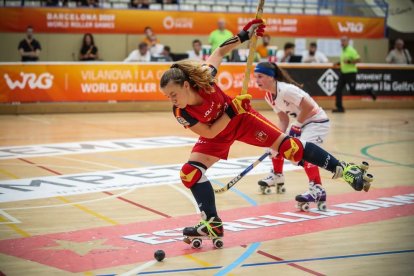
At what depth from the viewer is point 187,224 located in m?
8.47

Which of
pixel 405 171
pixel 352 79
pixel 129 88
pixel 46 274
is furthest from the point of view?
pixel 352 79

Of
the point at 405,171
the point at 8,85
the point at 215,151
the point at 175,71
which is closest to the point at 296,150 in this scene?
the point at 215,151

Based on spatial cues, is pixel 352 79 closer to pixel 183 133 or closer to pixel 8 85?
pixel 183 133

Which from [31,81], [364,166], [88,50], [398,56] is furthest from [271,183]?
[398,56]

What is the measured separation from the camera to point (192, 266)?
6.79 metres

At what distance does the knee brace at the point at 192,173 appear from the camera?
745 cm

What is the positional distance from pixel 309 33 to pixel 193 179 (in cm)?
2074

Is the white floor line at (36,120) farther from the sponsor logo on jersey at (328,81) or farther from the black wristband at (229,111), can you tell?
the black wristband at (229,111)

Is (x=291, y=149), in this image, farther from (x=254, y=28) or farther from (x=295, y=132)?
(x=295, y=132)

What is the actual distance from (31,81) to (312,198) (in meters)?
12.5

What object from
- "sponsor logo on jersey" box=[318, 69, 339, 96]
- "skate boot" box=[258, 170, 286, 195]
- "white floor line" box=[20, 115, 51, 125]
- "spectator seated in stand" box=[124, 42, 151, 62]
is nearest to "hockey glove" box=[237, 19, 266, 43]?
"skate boot" box=[258, 170, 286, 195]

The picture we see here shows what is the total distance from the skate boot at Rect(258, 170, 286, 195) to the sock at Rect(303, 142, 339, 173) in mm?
2502

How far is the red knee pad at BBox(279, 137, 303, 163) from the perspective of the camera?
7645mm

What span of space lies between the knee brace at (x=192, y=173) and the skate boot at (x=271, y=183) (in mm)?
2899
